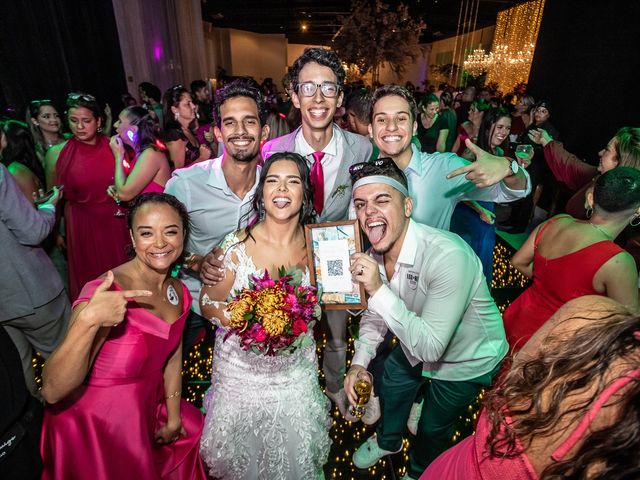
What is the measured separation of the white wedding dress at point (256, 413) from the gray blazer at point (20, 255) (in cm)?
145

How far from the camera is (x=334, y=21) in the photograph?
59.2 feet

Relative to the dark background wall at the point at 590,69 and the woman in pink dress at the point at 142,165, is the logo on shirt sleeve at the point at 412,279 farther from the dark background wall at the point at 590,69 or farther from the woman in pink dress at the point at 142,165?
the dark background wall at the point at 590,69

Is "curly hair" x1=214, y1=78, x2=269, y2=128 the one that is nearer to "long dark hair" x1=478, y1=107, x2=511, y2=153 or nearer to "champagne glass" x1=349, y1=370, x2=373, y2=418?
"champagne glass" x1=349, y1=370, x2=373, y2=418

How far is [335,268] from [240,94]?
61.0 inches

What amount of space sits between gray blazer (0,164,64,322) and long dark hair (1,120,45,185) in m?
0.88

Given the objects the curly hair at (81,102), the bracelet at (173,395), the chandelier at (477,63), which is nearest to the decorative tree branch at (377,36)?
the chandelier at (477,63)

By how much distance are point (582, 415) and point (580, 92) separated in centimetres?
778

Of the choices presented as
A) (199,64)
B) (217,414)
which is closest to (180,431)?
(217,414)

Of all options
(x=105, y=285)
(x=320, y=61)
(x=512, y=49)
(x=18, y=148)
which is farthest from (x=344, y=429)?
(x=512, y=49)

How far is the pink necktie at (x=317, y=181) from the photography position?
282 cm

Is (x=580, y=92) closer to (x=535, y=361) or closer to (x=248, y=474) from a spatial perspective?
(x=535, y=361)

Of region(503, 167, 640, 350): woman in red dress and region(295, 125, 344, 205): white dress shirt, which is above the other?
region(295, 125, 344, 205): white dress shirt

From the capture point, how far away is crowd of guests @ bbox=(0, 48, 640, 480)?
43.3 inches

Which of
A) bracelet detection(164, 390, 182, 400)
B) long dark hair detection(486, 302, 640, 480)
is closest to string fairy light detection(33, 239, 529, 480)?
bracelet detection(164, 390, 182, 400)
